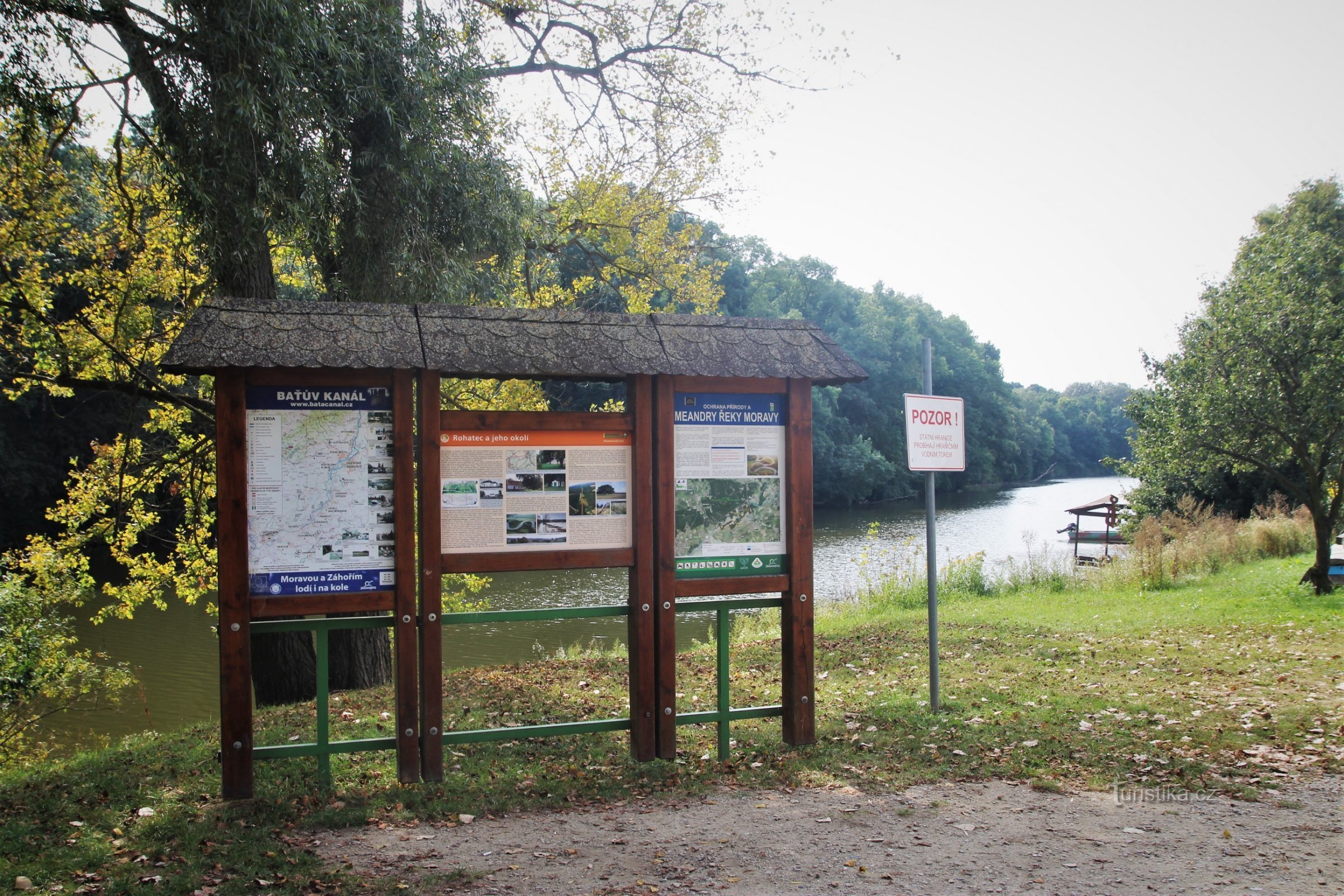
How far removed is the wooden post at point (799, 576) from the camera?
6.48 meters

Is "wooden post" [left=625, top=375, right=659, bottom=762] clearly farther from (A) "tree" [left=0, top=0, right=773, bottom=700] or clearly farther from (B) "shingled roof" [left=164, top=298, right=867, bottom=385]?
(A) "tree" [left=0, top=0, right=773, bottom=700]

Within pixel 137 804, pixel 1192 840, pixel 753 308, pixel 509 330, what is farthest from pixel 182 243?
pixel 753 308

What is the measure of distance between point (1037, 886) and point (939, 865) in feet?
→ 1.51

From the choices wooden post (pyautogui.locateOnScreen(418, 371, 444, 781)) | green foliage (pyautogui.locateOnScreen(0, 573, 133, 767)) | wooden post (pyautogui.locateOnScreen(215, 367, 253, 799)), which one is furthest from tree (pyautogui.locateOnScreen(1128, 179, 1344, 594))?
green foliage (pyautogui.locateOnScreen(0, 573, 133, 767))

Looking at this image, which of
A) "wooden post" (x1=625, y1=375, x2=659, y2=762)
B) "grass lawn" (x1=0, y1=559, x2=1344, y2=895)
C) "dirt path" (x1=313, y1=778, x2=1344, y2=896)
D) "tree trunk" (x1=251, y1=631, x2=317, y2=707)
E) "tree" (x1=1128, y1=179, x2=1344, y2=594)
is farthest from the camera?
"tree" (x1=1128, y1=179, x2=1344, y2=594)

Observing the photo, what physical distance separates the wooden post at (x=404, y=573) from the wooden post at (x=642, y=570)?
140 cm

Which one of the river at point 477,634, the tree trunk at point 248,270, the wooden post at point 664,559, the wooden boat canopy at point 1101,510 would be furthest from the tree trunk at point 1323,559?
the wooden boat canopy at point 1101,510

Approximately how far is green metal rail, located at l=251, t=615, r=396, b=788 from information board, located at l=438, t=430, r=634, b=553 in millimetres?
705

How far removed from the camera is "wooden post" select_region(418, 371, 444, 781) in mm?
5723

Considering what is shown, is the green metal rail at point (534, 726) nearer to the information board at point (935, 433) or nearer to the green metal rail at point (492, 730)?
the green metal rail at point (492, 730)

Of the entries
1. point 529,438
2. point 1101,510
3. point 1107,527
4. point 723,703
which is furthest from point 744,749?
point 1107,527

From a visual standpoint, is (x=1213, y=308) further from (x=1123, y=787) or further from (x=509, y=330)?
(x=509, y=330)

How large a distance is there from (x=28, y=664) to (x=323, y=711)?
4.77m

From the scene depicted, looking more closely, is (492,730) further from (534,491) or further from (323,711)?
(534,491)
